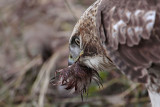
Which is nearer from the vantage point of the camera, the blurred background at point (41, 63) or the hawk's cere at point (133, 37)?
the hawk's cere at point (133, 37)

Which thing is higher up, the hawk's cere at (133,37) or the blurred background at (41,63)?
the blurred background at (41,63)

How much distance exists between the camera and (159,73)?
64.3 inches

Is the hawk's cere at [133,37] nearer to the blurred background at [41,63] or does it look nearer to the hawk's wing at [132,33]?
the hawk's wing at [132,33]

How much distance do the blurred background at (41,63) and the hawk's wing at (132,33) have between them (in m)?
1.42

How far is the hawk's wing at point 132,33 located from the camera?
1.57 meters

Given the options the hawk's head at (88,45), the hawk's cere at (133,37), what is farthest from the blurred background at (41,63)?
the hawk's cere at (133,37)

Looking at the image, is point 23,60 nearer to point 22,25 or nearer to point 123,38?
point 22,25

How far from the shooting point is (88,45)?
194 centimetres

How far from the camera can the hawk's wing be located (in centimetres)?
157

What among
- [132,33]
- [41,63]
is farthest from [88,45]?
[41,63]

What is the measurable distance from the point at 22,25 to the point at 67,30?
1.87 ft

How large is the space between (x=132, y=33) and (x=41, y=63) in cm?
236

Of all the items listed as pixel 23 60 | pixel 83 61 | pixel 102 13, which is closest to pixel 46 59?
pixel 23 60

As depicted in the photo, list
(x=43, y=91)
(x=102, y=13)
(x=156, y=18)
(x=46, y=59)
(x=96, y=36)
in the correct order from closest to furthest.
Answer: (x=156, y=18) → (x=102, y=13) → (x=96, y=36) → (x=43, y=91) → (x=46, y=59)
